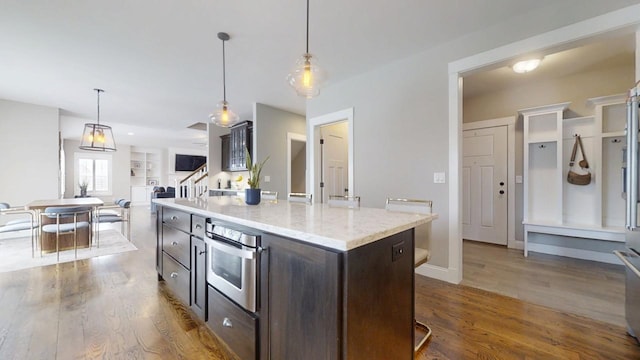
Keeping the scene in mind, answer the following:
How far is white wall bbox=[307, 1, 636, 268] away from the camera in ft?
7.65

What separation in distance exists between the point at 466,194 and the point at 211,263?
4.49 m

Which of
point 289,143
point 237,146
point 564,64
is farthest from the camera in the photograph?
point 237,146

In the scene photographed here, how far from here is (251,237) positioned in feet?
4.24

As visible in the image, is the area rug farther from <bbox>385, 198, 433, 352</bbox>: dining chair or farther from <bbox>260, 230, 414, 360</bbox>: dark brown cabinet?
<bbox>385, 198, 433, 352</bbox>: dining chair

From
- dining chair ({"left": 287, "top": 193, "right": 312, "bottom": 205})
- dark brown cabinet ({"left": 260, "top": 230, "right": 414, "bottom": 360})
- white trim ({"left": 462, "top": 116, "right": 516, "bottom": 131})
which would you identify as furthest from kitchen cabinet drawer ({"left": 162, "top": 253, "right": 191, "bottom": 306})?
white trim ({"left": 462, "top": 116, "right": 516, "bottom": 131})

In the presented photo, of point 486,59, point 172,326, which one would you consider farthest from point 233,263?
point 486,59

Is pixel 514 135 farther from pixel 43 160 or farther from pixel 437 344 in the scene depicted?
pixel 43 160

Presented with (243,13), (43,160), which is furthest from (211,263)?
(43,160)

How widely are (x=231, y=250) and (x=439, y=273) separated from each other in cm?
237

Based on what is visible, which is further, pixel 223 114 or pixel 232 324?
pixel 223 114

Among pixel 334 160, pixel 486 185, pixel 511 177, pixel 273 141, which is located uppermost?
pixel 273 141

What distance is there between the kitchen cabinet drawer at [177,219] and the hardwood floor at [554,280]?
278 centimetres

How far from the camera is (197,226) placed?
5.88ft

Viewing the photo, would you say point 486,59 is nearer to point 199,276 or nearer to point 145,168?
point 199,276
